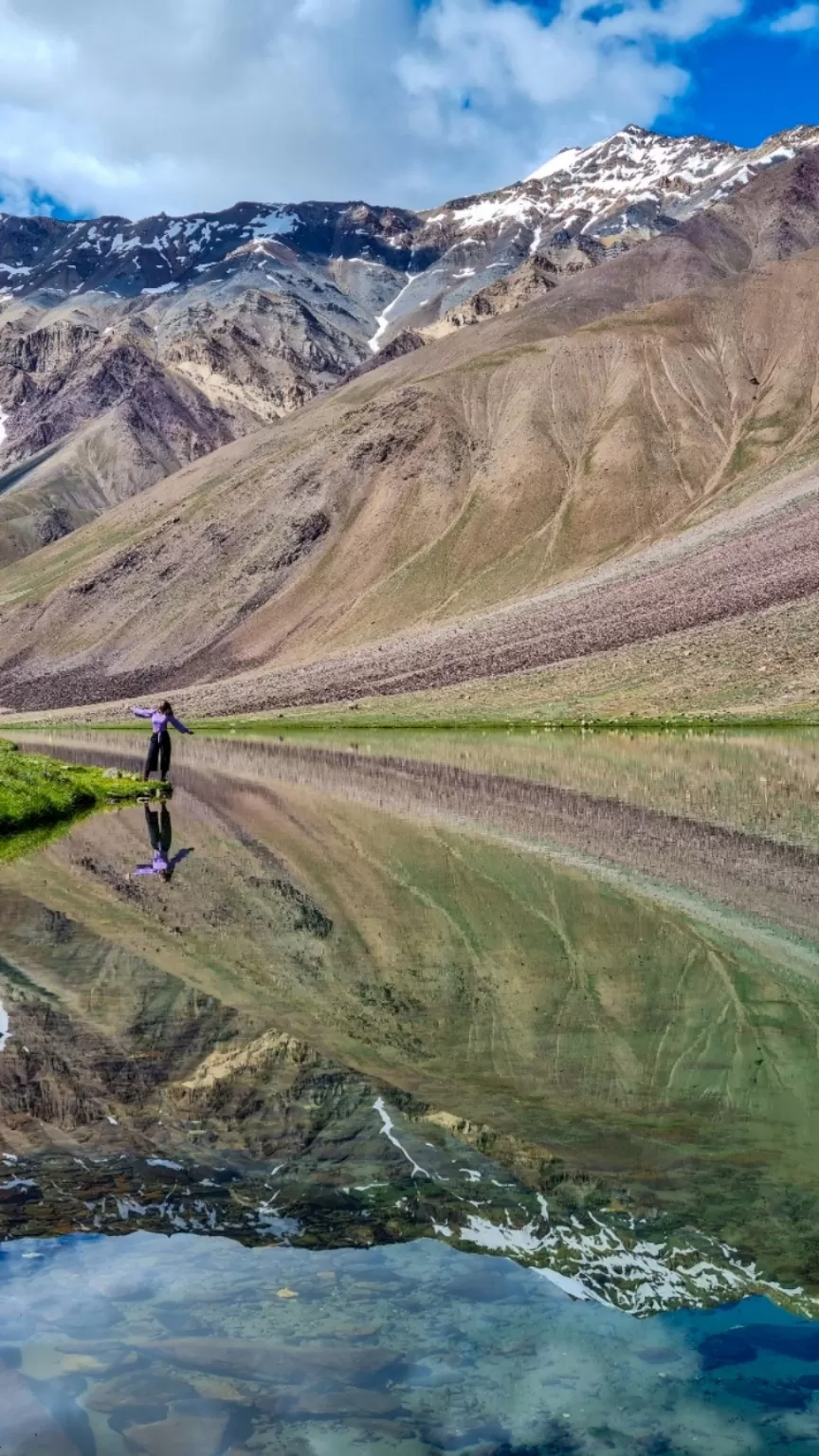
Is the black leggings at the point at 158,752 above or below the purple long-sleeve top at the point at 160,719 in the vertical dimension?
below

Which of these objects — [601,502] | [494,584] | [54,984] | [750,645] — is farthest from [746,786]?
[601,502]

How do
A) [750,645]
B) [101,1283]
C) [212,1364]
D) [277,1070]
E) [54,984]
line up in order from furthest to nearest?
[750,645]
[54,984]
[277,1070]
[101,1283]
[212,1364]

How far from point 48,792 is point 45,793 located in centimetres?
56

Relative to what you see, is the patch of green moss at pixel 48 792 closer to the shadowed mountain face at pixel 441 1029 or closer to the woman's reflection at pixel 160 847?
the woman's reflection at pixel 160 847

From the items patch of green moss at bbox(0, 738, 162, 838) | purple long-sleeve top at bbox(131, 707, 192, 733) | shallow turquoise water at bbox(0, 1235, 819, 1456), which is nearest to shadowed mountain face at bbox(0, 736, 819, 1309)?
shallow turquoise water at bbox(0, 1235, 819, 1456)

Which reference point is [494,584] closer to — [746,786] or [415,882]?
[746,786]

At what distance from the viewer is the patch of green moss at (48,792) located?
3438 cm

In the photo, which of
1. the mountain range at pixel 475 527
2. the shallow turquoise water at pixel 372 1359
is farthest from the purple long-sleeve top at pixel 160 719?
the mountain range at pixel 475 527

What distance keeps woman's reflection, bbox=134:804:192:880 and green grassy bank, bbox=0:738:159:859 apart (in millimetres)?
2430

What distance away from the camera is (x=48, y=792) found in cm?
3831

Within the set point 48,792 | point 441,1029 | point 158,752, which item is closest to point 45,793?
point 48,792

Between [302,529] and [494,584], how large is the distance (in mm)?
28631

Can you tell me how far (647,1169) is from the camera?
930 centimetres

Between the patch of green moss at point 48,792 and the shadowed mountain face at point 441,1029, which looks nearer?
the shadowed mountain face at point 441,1029
